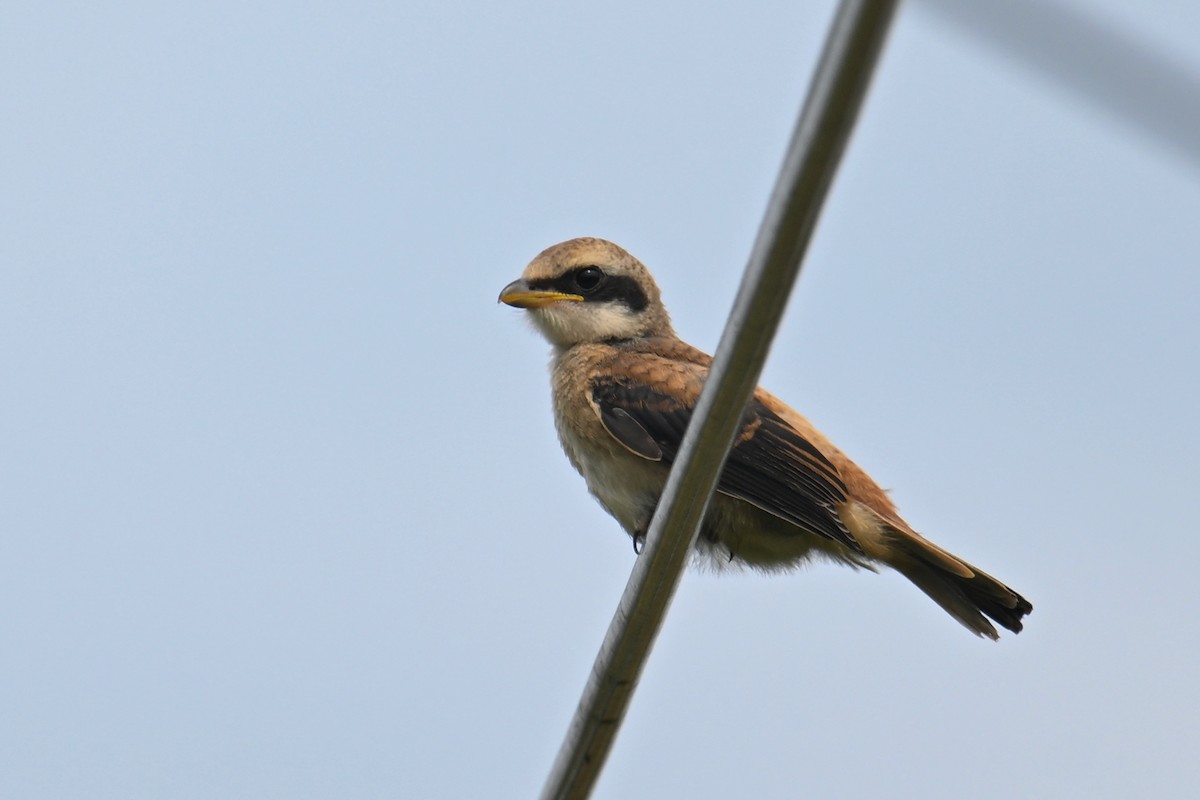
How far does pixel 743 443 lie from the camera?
5.60m

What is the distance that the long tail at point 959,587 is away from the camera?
5156mm

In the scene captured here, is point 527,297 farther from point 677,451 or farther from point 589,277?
point 677,451

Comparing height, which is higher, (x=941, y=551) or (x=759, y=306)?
(x=941, y=551)

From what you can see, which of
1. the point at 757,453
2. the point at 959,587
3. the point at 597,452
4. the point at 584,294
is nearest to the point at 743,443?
the point at 757,453

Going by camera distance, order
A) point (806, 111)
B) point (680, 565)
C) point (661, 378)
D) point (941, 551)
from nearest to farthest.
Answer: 1. point (806, 111)
2. point (680, 565)
3. point (941, 551)
4. point (661, 378)

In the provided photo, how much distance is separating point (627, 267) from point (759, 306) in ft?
14.5

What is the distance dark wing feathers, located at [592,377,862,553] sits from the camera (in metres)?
5.39

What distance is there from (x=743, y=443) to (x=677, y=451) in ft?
2.61

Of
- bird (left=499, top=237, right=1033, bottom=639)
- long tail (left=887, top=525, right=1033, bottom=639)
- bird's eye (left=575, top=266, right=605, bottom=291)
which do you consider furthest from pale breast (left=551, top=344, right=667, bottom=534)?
long tail (left=887, top=525, right=1033, bottom=639)

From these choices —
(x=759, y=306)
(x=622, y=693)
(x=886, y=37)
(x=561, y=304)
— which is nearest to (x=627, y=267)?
(x=561, y=304)

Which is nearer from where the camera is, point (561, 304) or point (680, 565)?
point (680, 565)

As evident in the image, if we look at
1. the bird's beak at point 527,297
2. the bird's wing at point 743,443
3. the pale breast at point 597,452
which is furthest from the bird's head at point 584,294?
the bird's wing at point 743,443

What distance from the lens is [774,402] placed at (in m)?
6.10

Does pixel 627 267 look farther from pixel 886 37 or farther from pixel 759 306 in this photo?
pixel 886 37
